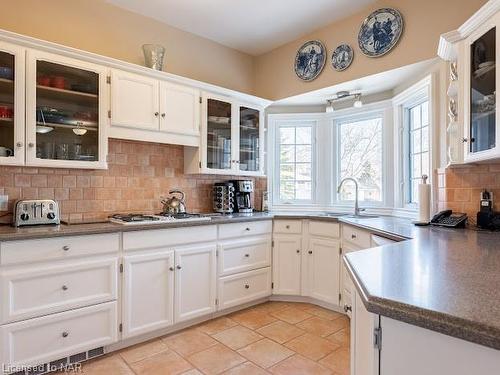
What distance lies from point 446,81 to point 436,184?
762 mm

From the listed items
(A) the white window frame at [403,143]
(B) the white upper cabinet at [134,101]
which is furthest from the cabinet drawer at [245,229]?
(A) the white window frame at [403,143]

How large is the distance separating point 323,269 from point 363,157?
130 cm

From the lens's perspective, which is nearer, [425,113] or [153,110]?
[153,110]

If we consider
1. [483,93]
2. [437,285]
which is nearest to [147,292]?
[437,285]

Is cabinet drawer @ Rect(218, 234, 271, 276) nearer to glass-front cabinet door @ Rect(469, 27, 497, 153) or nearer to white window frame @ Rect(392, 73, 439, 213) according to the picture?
white window frame @ Rect(392, 73, 439, 213)

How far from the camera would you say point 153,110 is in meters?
2.67

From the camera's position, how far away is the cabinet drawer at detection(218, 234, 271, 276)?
284 cm

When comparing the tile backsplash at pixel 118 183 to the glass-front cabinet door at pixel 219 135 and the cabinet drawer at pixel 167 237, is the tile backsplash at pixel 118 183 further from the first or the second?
the cabinet drawer at pixel 167 237

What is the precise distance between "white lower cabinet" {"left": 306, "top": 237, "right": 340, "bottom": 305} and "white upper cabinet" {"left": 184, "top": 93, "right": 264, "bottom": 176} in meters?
1.00

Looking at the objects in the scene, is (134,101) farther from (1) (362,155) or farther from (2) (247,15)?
(1) (362,155)

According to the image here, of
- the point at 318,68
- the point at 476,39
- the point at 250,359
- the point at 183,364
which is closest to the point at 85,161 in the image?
the point at 183,364

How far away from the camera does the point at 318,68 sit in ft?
10.6

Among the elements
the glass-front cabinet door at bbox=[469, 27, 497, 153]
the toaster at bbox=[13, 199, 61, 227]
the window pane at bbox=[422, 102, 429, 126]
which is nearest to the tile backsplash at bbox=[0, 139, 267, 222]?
the toaster at bbox=[13, 199, 61, 227]

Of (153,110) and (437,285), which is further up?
(153,110)
